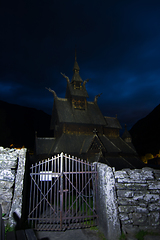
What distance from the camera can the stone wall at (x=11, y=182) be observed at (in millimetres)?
6405

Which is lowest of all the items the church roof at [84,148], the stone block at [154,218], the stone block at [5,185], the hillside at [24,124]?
the stone block at [154,218]

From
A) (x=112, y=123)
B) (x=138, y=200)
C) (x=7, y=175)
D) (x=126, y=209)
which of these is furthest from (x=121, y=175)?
(x=112, y=123)

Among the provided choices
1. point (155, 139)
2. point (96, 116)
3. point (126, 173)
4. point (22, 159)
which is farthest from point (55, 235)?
point (155, 139)

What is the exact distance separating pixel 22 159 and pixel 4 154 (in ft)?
2.92

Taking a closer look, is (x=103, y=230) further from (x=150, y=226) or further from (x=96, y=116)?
(x=96, y=116)

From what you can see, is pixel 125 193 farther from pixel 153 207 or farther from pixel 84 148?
pixel 84 148

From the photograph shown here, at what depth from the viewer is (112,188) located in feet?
20.8

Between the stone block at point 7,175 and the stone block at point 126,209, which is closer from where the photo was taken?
the stone block at point 126,209

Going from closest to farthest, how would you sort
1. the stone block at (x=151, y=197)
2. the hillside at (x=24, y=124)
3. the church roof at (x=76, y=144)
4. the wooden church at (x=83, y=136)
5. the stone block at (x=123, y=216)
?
the stone block at (x=123, y=216) < the stone block at (x=151, y=197) < the wooden church at (x=83, y=136) < the church roof at (x=76, y=144) < the hillside at (x=24, y=124)

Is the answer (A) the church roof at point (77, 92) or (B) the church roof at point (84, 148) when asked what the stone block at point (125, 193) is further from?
(A) the church roof at point (77, 92)

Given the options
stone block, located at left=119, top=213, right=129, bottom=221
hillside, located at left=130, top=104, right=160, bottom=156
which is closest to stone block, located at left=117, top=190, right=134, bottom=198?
stone block, located at left=119, top=213, right=129, bottom=221

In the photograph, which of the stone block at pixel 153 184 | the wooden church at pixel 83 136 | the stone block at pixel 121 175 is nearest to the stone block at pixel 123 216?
the stone block at pixel 121 175

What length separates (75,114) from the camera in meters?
22.3

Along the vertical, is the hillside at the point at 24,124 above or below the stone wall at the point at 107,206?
above
